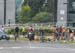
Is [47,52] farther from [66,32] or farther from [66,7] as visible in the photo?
[66,7]

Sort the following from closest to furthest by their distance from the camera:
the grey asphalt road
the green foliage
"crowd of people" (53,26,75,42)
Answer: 1. the grey asphalt road
2. "crowd of people" (53,26,75,42)
3. the green foliage

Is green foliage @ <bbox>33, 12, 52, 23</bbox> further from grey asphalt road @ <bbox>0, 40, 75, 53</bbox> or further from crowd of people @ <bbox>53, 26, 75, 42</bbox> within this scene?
grey asphalt road @ <bbox>0, 40, 75, 53</bbox>

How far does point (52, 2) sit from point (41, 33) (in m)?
27.0

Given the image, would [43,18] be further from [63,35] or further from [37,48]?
[37,48]

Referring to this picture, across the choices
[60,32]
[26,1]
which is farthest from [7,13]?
[60,32]

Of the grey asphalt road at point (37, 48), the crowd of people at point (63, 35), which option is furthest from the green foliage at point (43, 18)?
the grey asphalt road at point (37, 48)

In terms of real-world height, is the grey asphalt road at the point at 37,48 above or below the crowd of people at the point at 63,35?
below

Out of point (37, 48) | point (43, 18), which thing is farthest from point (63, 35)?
point (43, 18)

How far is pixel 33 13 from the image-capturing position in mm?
71500

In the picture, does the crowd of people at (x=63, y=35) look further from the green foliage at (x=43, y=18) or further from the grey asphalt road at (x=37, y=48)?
the green foliage at (x=43, y=18)

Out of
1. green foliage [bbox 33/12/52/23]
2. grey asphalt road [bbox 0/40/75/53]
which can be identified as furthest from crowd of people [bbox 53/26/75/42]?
green foliage [bbox 33/12/52/23]

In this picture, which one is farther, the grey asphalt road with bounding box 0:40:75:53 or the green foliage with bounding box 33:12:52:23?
the green foliage with bounding box 33:12:52:23

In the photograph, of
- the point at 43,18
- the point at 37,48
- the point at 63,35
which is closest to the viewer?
the point at 37,48

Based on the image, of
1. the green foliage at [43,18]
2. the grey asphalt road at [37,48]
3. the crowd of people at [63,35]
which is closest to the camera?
the grey asphalt road at [37,48]
